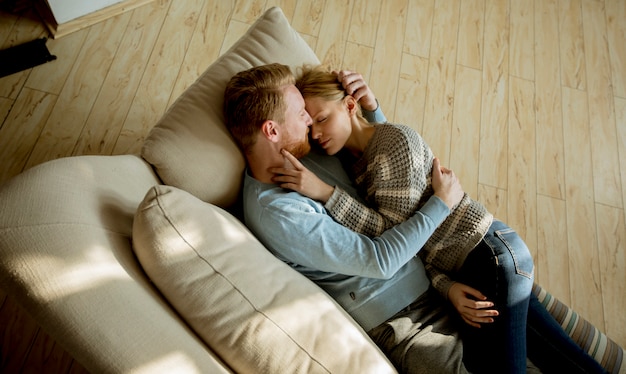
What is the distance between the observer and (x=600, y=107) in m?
2.35

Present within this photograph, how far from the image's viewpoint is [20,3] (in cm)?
227

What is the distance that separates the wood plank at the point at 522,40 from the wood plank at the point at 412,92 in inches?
18.1

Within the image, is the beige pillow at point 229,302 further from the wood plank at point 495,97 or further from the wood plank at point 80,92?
the wood plank at point 495,97

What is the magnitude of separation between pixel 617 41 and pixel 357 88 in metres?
1.81

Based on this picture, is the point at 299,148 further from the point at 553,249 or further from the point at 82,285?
the point at 553,249

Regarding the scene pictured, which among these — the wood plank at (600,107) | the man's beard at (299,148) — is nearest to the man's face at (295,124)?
the man's beard at (299,148)

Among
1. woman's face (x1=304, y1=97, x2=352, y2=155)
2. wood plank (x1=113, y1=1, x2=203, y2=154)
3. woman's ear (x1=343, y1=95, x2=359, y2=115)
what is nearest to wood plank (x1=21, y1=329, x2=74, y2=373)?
wood plank (x1=113, y1=1, x2=203, y2=154)

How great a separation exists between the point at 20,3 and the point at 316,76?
1635 millimetres

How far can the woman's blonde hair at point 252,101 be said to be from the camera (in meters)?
1.32

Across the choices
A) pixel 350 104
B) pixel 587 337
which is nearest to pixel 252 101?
pixel 350 104

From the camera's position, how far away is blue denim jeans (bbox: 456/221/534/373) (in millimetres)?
1285

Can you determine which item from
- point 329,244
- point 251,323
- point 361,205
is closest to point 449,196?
point 361,205

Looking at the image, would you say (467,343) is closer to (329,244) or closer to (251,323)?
(329,244)

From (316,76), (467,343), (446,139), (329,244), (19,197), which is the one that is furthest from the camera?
(446,139)
